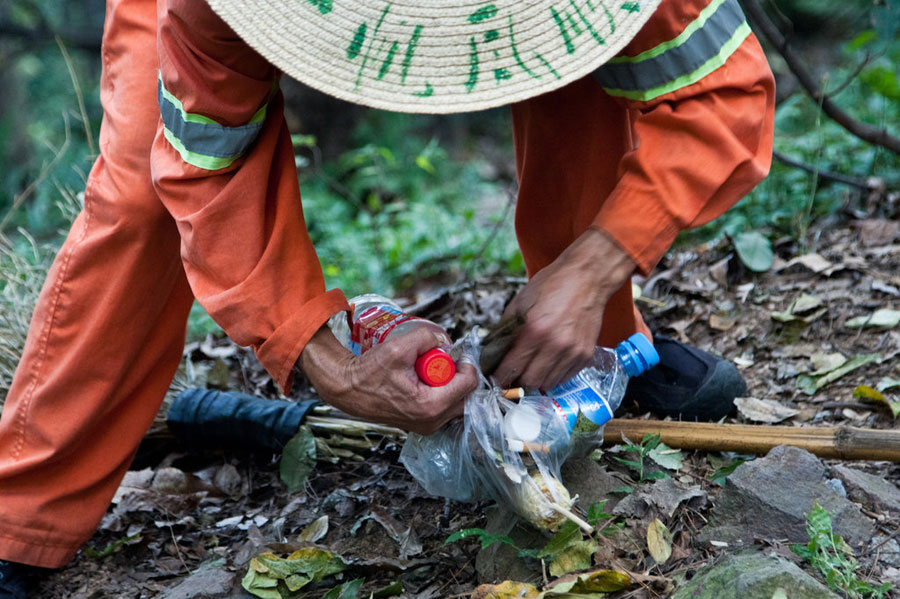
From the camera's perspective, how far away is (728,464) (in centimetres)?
215

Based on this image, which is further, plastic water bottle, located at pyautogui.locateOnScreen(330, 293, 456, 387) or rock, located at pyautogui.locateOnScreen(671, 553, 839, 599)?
plastic water bottle, located at pyautogui.locateOnScreen(330, 293, 456, 387)

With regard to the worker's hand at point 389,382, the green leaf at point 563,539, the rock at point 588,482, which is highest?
the worker's hand at point 389,382

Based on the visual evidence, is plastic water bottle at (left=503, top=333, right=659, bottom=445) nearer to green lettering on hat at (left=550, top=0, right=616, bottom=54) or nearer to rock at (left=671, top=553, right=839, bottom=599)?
rock at (left=671, top=553, right=839, bottom=599)

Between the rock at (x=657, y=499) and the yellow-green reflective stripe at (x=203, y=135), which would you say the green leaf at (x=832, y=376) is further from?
the yellow-green reflective stripe at (x=203, y=135)

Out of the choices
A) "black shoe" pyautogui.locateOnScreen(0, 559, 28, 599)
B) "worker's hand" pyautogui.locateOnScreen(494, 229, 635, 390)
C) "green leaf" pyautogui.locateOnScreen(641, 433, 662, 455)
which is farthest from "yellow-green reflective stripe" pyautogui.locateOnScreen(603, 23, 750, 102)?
"black shoe" pyautogui.locateOnScreen(0, 559, 28, 599)

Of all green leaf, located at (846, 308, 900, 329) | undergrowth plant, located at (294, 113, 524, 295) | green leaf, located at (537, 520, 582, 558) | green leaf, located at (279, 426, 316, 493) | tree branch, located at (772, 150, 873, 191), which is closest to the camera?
green leaf, located at (537, 520, 582, 558)

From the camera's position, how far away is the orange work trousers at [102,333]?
2102mm

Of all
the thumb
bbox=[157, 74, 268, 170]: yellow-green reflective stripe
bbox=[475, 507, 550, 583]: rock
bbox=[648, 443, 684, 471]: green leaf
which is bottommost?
bbox=[475, 507, 550, 583]: rock

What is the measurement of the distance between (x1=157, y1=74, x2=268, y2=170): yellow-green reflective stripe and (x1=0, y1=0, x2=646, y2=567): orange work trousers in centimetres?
36

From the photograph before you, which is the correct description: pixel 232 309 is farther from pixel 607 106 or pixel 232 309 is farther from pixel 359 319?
pixel 607 106

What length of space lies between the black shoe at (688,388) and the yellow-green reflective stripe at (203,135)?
1294mm

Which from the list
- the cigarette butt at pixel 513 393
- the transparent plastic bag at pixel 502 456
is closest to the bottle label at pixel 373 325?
the transparent plastic bag at pixel 502 456

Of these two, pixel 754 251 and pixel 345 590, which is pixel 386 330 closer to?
pixel 345 590

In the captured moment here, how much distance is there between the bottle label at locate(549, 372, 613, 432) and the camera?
1898 mm
